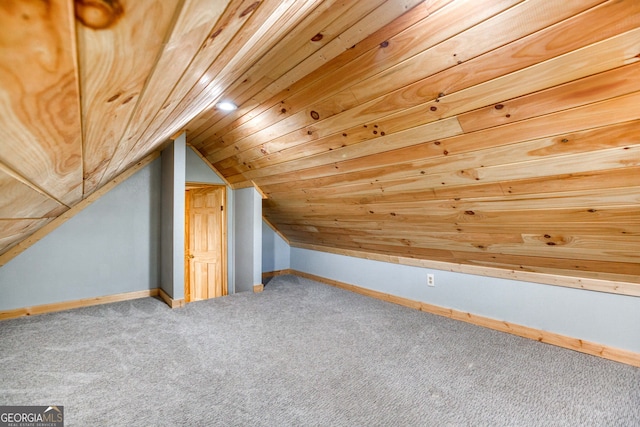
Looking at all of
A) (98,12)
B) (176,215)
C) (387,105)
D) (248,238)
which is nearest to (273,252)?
(248,238)

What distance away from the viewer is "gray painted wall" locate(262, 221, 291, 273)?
4848 mm

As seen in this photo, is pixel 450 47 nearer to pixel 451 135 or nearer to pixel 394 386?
pixel 451 135

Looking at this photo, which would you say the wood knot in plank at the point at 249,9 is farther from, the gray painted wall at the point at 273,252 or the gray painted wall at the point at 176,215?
the gray painted wall at the point at 273,252

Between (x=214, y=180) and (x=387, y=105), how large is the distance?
300cm

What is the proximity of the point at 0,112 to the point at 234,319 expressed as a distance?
2.84 m

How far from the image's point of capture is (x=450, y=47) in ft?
4.53

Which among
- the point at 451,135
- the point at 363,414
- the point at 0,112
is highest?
the point at 451,135

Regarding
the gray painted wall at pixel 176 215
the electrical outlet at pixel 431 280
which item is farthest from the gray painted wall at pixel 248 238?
the electrical outlet at pixel 431 280

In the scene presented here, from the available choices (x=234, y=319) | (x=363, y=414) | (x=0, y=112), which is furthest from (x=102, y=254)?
(x=0, y=112)

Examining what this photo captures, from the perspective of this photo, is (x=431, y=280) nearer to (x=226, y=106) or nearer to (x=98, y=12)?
(x=226, y=106)

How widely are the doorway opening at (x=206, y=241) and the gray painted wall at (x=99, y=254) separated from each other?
2.41 feet

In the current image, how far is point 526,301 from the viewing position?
8.22 feet

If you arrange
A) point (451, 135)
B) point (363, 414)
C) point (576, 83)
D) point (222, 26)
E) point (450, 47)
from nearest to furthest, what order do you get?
1. point (222, 26)
2. point (576, 83)
3. point (450, 47)
4. point (363, 414)
5. point (451, 135)

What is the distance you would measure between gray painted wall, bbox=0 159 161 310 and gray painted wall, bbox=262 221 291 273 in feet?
5.13
